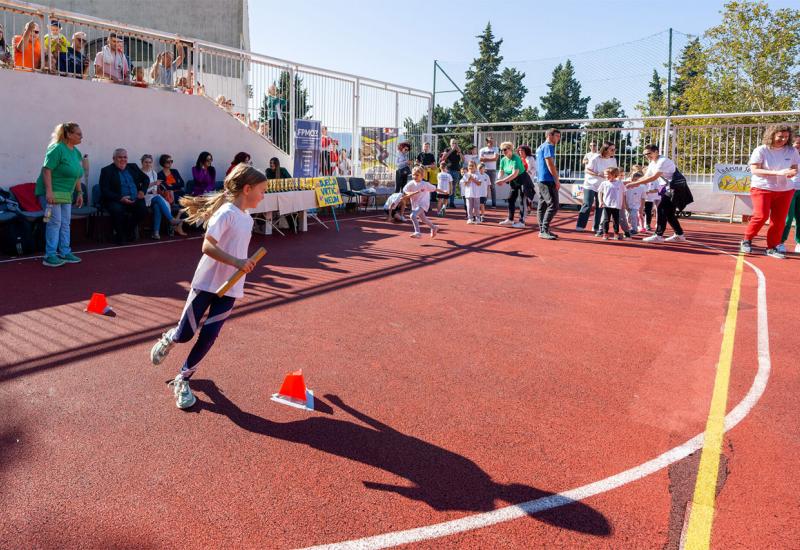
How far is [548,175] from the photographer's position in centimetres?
1236

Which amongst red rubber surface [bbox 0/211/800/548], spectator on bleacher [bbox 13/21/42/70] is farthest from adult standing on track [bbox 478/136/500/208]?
spectator on bleacher [bbox 13/21/42/70]

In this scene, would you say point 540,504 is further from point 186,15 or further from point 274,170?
point 186,15

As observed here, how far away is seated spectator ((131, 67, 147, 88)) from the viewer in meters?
13.4

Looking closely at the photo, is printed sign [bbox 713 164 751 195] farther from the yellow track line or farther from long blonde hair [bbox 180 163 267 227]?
long blonde hair [bbox 180 163 267 227]

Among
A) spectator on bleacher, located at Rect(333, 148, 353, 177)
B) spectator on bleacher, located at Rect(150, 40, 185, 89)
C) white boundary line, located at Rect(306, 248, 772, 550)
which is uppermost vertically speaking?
spectator on bleacher, located at Rect(150, 40, 185, 89)

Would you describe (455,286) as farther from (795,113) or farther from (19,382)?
(795,113)

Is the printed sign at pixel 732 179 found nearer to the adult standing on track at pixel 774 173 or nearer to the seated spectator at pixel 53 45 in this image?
the adult standing on track at pixel 774 173

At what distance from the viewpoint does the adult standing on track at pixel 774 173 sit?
1011 cm

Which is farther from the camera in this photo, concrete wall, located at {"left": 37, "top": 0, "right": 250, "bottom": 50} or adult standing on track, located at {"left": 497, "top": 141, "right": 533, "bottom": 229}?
concrete wall, located at {"left": 37, "top": 0, "right": 250, "bottom": 50}

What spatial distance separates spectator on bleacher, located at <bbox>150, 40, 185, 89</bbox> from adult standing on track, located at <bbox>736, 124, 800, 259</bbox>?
12067mm

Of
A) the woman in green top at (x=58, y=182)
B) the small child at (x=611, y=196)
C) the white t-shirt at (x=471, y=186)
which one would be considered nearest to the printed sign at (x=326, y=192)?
the white t-shirt at (x=471, y=186)

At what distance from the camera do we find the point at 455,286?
27.8 ft

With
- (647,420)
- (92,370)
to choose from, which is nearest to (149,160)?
(92,370)

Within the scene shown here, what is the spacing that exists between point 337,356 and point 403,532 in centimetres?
266
